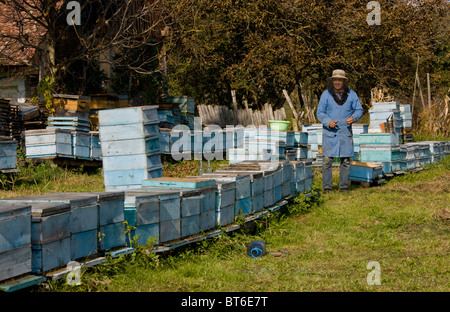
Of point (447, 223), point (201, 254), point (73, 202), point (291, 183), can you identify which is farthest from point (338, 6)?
point (73, 202)

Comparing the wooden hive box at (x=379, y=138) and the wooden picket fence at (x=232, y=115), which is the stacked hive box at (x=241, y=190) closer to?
the wooden hive box at (x=379, y=138)

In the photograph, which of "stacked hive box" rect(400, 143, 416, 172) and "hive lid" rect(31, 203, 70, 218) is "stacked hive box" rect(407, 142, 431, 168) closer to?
"stacked hive box" rect(400, 143, 416, 172)

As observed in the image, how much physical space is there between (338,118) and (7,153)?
667cm

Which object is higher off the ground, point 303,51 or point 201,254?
point 303,51

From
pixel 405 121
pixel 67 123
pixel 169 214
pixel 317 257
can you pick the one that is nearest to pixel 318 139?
pixel 405 121

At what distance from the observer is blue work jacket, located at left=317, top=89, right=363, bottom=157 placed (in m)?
11.5

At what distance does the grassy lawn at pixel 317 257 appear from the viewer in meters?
5.74

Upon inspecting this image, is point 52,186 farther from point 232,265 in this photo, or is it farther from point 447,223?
point 447,223

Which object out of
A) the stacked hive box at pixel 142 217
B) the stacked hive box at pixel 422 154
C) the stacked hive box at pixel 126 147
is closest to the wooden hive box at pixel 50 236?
the stacked hive box at pixel 142 217

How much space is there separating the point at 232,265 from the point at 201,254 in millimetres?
554

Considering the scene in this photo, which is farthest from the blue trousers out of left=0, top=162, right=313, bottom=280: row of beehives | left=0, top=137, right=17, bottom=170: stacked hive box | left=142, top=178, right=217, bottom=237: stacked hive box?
left=0, top=137, right=17, bottom=170: stacked hive box

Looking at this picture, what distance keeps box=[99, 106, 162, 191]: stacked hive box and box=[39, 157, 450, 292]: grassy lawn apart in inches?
104

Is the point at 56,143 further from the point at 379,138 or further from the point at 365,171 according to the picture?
the point at 379,138

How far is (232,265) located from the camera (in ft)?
22.1
